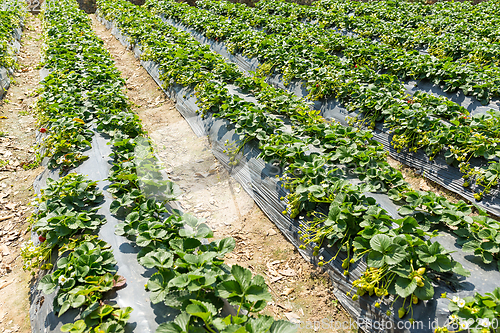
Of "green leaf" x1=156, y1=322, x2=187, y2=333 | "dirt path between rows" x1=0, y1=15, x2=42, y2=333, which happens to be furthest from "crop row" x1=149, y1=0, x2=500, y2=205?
"dirt path between rows" x1=0, y1=15, x2=42, y2=333

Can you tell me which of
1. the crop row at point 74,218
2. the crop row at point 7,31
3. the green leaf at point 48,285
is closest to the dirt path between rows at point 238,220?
the crop row at point 74,218

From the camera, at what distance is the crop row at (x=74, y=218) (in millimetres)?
2100

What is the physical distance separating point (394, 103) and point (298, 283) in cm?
348

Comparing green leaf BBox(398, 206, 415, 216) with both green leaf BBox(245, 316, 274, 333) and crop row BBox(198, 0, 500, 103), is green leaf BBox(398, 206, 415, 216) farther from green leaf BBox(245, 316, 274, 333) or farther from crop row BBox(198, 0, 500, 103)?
crop row BBox(198, 0, 500, 103)

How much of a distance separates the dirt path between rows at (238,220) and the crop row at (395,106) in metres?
2.48

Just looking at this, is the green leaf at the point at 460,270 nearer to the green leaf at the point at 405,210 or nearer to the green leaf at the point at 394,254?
the green leaf at the point at 394,254

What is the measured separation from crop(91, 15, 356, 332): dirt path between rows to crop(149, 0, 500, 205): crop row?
2.48m

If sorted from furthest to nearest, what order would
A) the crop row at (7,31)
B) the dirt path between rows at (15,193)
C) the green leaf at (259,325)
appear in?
1. the crop row at (7,31)
2. the dirt path between rows at (15,193)
3. the green leaf at (259,325)

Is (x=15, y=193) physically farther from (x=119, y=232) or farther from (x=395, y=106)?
(x=395, y=106)

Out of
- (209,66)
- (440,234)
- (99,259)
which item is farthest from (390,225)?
(209,66)

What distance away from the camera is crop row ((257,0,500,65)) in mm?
7020

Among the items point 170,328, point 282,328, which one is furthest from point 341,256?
point 170,328

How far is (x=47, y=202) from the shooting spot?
117 inches

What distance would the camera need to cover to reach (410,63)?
19.9 ft
